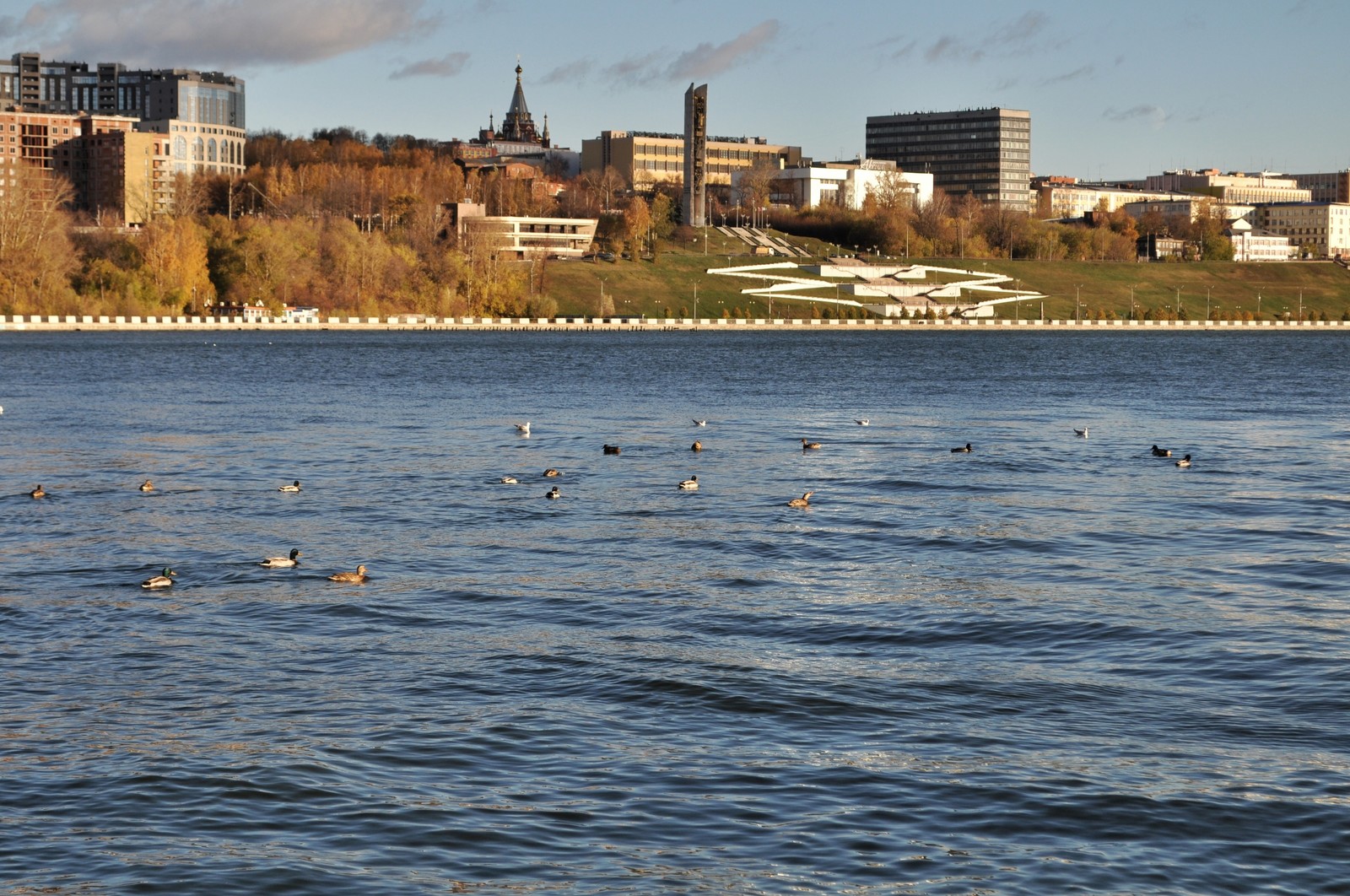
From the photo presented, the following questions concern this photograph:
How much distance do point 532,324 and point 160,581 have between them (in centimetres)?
14834

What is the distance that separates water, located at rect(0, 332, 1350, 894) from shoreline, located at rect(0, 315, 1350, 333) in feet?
364

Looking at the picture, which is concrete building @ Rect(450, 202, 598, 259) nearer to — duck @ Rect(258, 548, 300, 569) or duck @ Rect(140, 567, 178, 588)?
duck @ Rect(258, 548, 300, 569)

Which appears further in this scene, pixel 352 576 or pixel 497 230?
pixel 497 230

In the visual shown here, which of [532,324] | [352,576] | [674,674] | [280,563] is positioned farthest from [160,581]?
[532,324]

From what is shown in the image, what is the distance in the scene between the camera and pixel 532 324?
557 ft

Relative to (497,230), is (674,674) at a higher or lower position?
lower

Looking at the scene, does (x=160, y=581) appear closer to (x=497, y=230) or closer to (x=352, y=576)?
(x=352, y=576)

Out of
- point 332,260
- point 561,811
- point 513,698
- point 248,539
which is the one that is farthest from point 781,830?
point 332,260

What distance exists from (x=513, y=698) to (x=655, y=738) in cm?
194

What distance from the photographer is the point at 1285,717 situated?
16.0 m

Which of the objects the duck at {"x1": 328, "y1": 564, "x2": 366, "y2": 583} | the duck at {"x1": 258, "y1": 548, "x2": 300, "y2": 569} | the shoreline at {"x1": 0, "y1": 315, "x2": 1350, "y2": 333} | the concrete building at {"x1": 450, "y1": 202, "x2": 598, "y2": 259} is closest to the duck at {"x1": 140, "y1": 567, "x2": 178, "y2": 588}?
the duck at {"x1": 258, "y1": 548, "x2": 300, "y2": 569}

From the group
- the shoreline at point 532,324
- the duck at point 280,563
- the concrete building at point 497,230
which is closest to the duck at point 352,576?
the duck at point 280,563

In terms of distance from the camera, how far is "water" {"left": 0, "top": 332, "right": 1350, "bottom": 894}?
493 inches

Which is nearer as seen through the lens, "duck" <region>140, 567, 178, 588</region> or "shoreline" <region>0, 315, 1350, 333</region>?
"duck" <region>140, 567, 178, 588</region>
